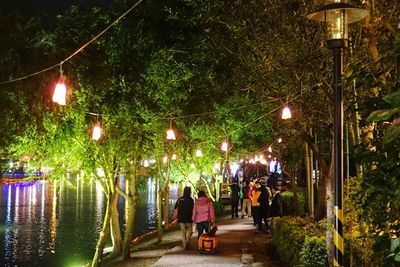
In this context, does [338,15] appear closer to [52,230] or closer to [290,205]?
[290,205]

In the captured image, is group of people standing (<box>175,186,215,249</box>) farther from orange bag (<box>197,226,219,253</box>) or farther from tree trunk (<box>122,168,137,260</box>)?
tree trunk (<box>122,168,137,260</box>)

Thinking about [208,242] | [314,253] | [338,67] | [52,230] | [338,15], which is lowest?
[52,230]

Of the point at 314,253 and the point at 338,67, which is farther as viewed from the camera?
the point at 314,253

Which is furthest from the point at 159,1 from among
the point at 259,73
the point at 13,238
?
the point at 13,238

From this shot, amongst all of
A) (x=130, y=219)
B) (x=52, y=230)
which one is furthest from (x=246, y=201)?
(x=130, y=219)

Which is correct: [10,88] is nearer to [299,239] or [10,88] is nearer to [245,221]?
[299,239]

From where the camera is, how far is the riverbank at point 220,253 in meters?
12.9

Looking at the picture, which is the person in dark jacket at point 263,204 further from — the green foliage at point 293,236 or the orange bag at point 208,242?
the orange bag at point 208,242

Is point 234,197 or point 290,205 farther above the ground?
point 234,197

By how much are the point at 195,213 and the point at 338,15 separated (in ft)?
29.5

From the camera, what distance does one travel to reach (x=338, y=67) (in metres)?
6.29

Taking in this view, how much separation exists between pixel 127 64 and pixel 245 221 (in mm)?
11403

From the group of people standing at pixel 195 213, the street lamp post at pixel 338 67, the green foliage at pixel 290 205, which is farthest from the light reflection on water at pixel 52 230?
the street lamp post at pixel 338 67

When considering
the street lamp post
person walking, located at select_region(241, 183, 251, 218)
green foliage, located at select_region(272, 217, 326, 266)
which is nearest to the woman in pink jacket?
green foliage, located at select_region(272, 217, 326, 266)
